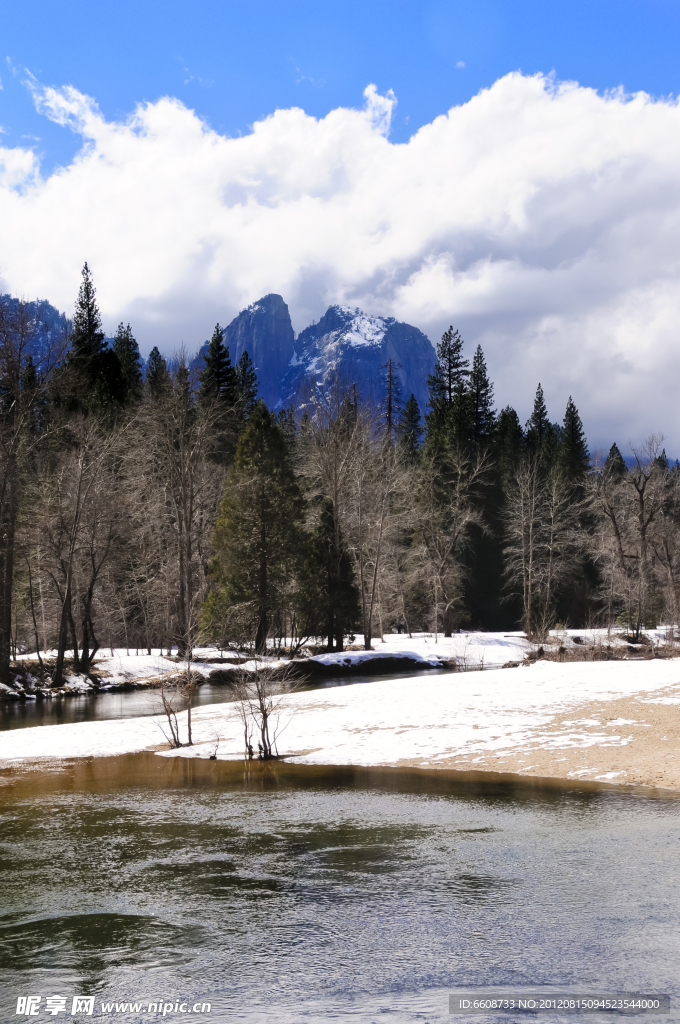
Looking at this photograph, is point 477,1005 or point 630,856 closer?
point 477,1005

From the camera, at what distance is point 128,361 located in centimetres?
6725

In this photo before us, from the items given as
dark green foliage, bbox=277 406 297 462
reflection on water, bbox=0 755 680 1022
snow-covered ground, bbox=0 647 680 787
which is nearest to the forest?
dark green foliage, bbox=277 406 297 462

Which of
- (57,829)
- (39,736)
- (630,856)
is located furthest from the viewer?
(39,736)

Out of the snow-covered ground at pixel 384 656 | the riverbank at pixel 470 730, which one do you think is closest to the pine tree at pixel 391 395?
the snow-covered ground at pixel 384 656

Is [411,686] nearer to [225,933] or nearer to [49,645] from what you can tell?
[225,933]

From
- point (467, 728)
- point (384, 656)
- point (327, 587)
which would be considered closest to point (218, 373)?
point (327, 587)

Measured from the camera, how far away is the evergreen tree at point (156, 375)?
183 feet

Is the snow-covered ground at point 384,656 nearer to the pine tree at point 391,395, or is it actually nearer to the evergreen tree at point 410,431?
the evergreen tree at point 410,431

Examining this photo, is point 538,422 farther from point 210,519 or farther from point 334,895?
point 334,895

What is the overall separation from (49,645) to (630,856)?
44.7m

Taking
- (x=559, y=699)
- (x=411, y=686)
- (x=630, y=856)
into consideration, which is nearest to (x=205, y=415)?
(x=411, y=686)

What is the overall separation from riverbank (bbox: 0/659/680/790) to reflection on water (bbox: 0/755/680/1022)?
2260 millimetres

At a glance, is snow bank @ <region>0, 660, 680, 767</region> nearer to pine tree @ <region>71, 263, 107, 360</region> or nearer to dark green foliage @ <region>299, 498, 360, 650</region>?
dark green foliage @ <region>299, 498, 360, 650</region>

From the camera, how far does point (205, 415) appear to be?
46.3 meters
